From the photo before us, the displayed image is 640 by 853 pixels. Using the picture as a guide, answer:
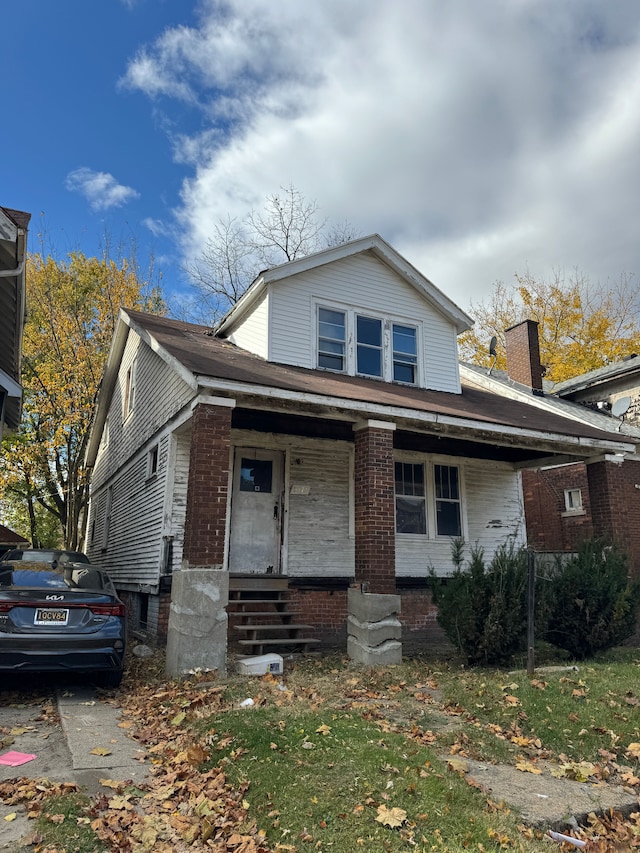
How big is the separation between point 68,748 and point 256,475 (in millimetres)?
6741

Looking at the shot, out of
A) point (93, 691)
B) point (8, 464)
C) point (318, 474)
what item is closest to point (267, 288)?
point (318, 474)

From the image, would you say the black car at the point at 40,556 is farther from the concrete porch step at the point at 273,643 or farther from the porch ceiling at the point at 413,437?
the porch ceiling at the point at 413,437

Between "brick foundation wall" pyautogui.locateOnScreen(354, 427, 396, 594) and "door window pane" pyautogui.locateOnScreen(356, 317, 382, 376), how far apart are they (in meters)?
2.87

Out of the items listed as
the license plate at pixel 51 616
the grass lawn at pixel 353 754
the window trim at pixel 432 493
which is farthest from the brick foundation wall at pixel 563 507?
the license plate at pixel 51 616

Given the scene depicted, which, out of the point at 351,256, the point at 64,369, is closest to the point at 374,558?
the point at 351,256

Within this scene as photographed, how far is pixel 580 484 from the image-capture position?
17266 mm

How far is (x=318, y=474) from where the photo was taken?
1188 cm

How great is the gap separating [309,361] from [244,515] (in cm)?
311

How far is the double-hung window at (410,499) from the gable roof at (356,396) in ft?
5.66

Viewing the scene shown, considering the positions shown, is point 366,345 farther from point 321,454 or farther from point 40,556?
point 40,556

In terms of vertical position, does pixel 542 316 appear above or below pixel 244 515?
above

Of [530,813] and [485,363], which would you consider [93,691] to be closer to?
[530,813]

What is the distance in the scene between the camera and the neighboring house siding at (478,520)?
12641mm

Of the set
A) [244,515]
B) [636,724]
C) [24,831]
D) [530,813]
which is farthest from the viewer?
[244,515]
